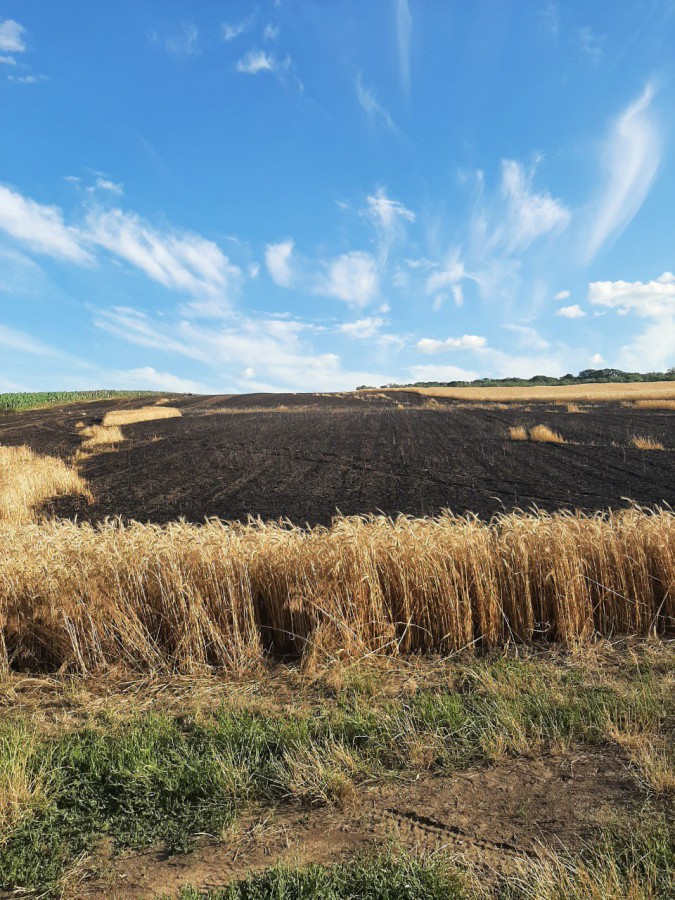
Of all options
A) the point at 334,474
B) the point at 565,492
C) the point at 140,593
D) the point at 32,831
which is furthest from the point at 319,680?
the point at 334,474

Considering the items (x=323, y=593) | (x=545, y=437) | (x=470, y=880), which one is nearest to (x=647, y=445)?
(x=545, y=437)

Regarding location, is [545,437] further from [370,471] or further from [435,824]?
[435,824]

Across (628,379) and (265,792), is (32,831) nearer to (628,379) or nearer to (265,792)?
(265,792)

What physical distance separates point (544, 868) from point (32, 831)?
2.65m

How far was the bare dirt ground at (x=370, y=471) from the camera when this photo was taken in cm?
1357

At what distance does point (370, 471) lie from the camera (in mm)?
18297

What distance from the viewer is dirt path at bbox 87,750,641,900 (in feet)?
8.64

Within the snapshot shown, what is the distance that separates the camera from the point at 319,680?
4.75 metres

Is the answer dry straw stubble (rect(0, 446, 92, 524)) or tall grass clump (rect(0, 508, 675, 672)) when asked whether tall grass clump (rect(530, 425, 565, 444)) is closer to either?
dry straw stubble (rect(0, 446, 92, 524))

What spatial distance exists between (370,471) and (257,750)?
15.0 m

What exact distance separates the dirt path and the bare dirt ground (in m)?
5.20

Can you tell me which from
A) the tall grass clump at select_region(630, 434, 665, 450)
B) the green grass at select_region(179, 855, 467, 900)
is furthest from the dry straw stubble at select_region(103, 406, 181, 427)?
the green grass at select_region(179, 855, 467, 900)

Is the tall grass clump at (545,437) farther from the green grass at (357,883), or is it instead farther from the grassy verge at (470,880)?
the green grass at (357,883)

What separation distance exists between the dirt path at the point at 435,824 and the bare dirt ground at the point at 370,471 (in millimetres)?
5201
